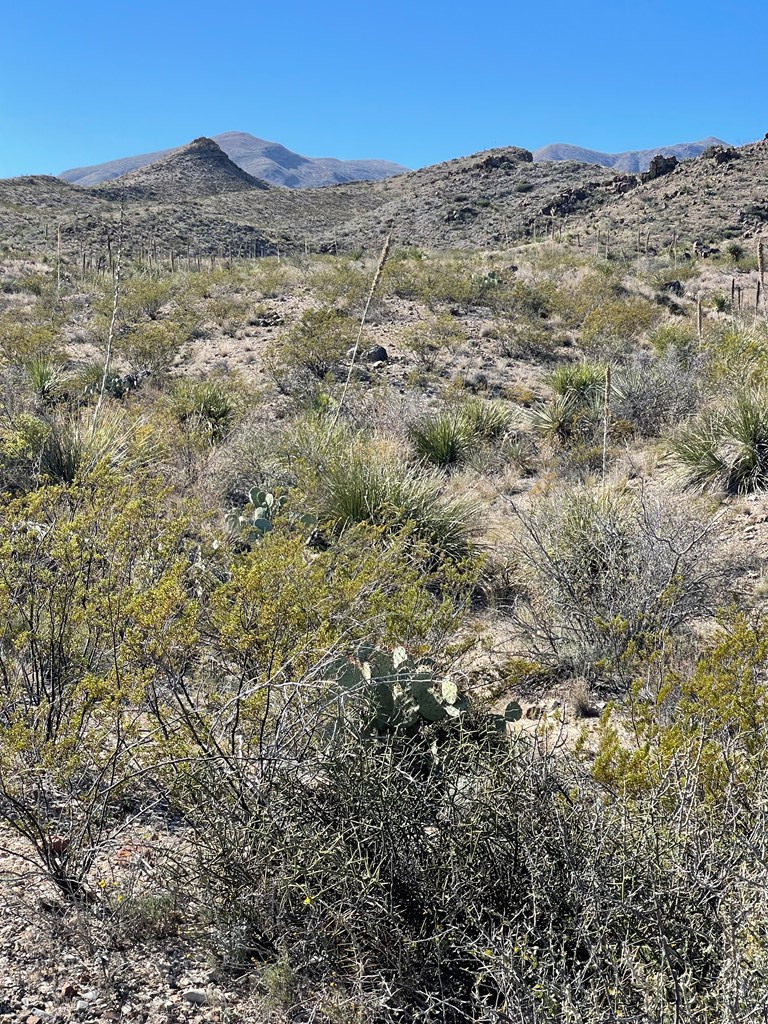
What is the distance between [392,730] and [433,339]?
1352 centimetres

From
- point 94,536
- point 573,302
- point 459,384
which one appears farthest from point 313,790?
point 573,302

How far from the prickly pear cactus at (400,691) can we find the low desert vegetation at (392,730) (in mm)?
19

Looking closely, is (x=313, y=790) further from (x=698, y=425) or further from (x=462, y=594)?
(x=698, y=425)

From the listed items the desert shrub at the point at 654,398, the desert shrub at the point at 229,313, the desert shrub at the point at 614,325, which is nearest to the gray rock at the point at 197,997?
the desert shrub at the point at 654,398

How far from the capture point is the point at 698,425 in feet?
28.4

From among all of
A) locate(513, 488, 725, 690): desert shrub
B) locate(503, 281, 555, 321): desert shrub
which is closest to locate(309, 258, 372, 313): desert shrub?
locate(503, 281, 555, 321): desert shrub

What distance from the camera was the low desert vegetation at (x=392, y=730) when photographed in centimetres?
232

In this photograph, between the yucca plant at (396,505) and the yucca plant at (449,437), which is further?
the yucca plant at (449,437)

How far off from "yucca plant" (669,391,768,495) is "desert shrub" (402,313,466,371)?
7328 millimetres

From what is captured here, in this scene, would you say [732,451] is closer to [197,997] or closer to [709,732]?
[709,732]

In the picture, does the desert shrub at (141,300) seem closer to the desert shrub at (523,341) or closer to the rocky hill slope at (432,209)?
the desert shrub at (523,341)

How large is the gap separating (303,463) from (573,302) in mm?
14393

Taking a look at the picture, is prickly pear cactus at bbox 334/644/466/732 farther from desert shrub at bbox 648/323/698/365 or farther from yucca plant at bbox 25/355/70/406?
desert shrub at bbox 648/323/698/365

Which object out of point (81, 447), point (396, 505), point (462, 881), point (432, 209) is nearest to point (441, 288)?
point (81, 447)
